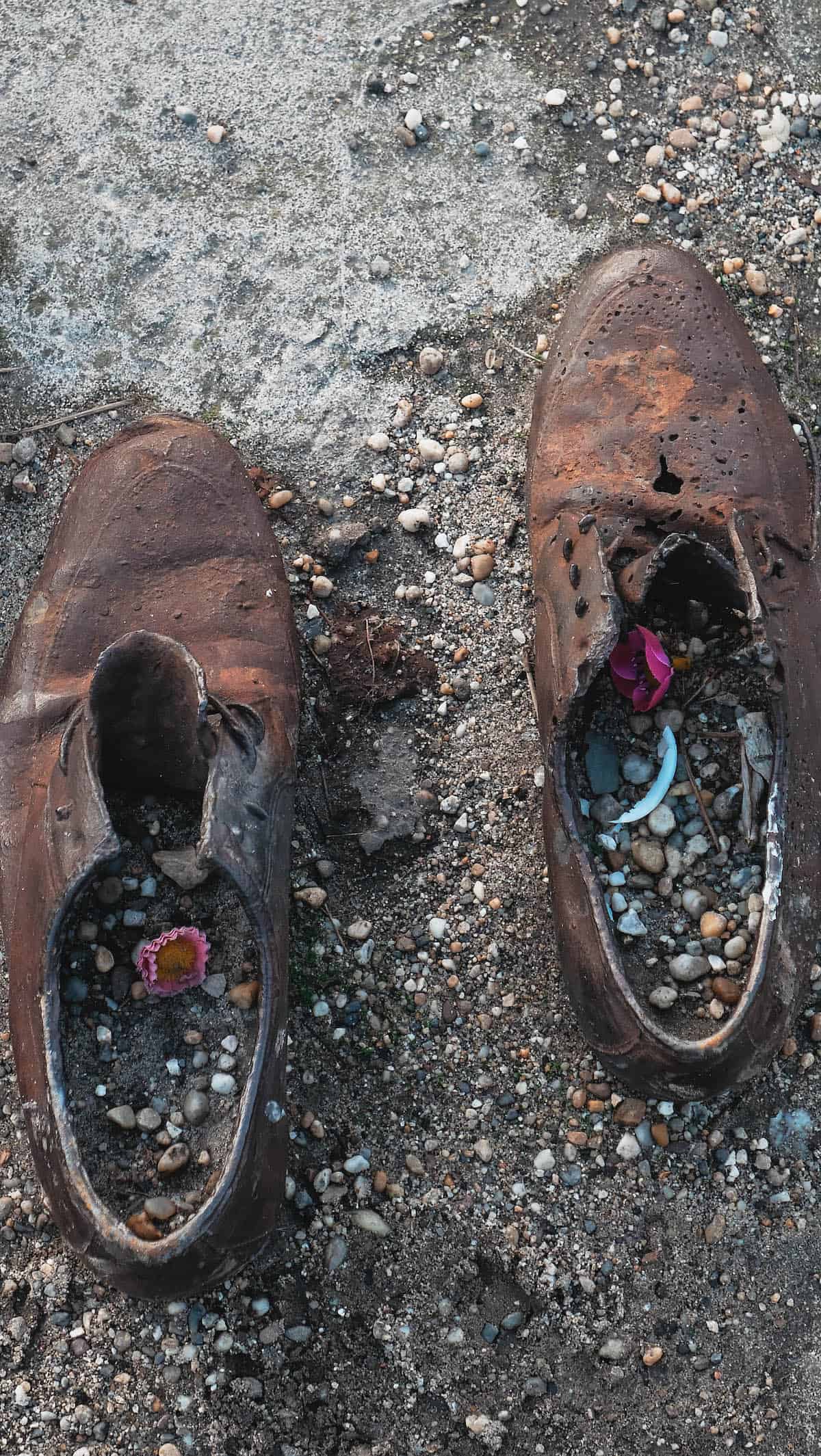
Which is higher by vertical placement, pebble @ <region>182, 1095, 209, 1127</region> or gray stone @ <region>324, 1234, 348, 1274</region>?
pebble @ <region>182, 1095, 209, 1127</region>

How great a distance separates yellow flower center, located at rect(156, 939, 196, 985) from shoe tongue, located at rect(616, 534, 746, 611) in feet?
4.20

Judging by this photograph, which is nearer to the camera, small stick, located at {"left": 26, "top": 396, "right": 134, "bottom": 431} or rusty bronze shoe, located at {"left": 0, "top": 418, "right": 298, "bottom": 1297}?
rusty bronze shoe, located at {"left": 0, "top": 418, "right": 298, "bottom": 1297}

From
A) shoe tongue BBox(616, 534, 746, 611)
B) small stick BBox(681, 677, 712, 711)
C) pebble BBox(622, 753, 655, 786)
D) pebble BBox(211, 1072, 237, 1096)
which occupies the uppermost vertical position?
shoe tongue BBox(616, 534, 746, 611)

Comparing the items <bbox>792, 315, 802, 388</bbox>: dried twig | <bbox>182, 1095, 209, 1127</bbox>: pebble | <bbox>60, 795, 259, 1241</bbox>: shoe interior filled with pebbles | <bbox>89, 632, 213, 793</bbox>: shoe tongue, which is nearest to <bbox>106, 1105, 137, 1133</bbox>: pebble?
<bbox>60, 795, 259, 1241</bbox>: shoe interior filled with pebbles

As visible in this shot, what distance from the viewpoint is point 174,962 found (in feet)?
8.67

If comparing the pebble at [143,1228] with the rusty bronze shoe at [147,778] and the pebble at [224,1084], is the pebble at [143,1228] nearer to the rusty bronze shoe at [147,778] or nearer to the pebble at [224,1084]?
the rusty bronze shoe at [147,778]

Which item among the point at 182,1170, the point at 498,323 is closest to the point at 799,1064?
the point at 182,1170

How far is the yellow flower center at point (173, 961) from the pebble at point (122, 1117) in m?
0.27

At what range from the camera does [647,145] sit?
3582mm

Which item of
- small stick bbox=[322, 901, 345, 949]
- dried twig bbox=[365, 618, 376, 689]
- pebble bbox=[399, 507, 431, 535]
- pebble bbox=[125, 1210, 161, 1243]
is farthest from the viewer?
pebble bbox=[399, 507, 431, 535]

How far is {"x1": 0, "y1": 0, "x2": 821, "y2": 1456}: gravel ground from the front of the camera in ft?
9.20

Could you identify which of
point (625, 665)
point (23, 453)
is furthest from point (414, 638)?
point (23, 453)

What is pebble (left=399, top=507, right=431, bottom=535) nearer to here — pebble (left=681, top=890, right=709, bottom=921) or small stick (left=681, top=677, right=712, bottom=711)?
small stick (left=681, top=677, right=712, bottom=711)

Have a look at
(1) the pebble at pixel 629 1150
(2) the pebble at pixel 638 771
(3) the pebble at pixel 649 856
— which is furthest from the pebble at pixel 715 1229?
(2) the pebble at pixel 638 771
